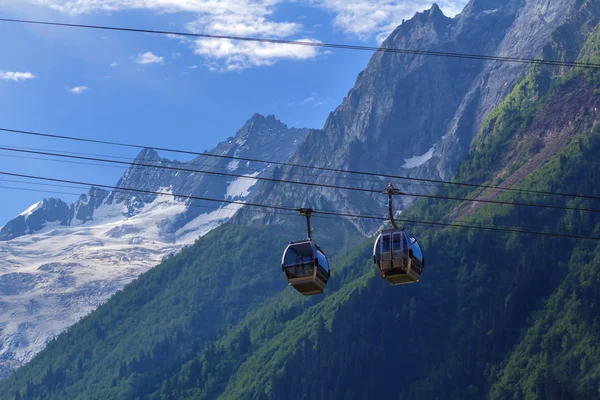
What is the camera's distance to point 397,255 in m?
60.2

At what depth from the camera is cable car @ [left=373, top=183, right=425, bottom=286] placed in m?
60.0

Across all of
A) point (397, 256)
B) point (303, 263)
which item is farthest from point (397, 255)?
point (303, 263)

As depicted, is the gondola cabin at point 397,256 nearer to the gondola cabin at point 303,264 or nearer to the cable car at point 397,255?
the cable car at point 397,255

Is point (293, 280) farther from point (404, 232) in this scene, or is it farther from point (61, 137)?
point (61, 137)

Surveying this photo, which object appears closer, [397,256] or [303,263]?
[303,263]

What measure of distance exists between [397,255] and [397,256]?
0.06 metres

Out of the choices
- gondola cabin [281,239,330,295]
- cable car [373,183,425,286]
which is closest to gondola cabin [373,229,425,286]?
cable car [373,183,425,286]

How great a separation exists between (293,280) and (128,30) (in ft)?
66.7

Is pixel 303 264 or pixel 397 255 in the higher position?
pixel 397 255

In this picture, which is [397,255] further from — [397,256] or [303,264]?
[303,264]

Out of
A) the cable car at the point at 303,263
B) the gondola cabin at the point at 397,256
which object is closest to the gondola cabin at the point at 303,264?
the cable car at the point at 303,263

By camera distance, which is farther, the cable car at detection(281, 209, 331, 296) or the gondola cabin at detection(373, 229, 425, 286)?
the gondola cabin at detection(373, 229, 425, 286)

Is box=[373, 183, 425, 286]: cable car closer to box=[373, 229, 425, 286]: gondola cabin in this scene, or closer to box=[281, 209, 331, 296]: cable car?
box=[373, 229, 425, 286]: gondola cabin

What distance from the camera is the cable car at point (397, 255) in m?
60.0
